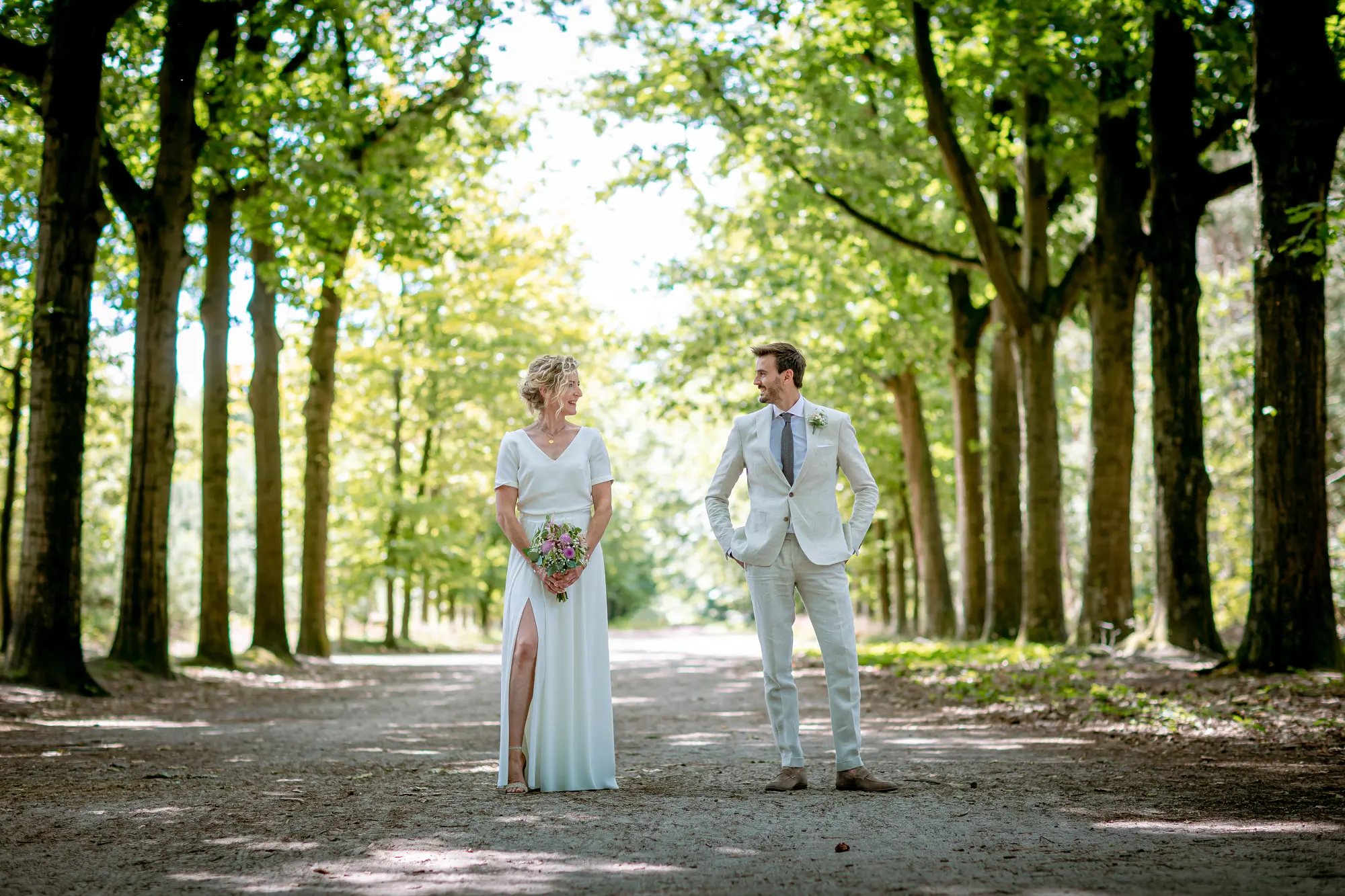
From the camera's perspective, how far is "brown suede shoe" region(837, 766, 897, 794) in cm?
641

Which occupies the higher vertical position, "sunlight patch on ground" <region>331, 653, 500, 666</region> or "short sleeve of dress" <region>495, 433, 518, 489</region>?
"short sleeve of dress" <region>495, 433, 518, 489</region>

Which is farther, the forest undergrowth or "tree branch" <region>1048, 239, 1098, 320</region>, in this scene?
"tree branch" <region>1048, 239, 1098, 320</region>

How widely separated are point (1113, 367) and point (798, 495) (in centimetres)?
1057

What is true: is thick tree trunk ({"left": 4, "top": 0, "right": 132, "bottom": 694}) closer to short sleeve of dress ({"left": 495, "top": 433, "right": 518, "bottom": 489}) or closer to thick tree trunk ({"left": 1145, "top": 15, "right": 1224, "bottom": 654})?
short sleeve of dress ({"left": 495, "top": 433, "right": 518, "bottom": 489})

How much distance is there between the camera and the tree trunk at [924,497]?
2561 cm

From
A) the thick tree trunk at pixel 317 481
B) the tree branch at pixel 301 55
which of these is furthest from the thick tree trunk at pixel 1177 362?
the thick tree trunk at pixel 317 481

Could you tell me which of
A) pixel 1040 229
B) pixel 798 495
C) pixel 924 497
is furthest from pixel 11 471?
pixel 798 495

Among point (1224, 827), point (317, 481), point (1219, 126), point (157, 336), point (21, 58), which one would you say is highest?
point (21, 58)

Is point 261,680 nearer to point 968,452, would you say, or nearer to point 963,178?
point 963,178

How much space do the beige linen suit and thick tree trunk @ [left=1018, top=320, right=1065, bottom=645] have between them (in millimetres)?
11631

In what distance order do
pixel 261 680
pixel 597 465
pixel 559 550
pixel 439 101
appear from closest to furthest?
pixel 559 550, pixel 597 465, pixel 261 680, pixel 439 101

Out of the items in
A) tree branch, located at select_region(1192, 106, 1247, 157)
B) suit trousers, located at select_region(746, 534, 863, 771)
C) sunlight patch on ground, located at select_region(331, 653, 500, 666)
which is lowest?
sunlight patch on ground, located at select_region(331, 653, 500, 666)

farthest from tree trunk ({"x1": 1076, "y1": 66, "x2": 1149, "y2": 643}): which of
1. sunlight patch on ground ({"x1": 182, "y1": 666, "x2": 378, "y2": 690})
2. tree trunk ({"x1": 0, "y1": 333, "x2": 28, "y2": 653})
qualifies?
tree trunk ({"x1": 0, "y1": 333, "x2": 28, "y2": 653})

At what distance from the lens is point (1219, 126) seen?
50.0ft
